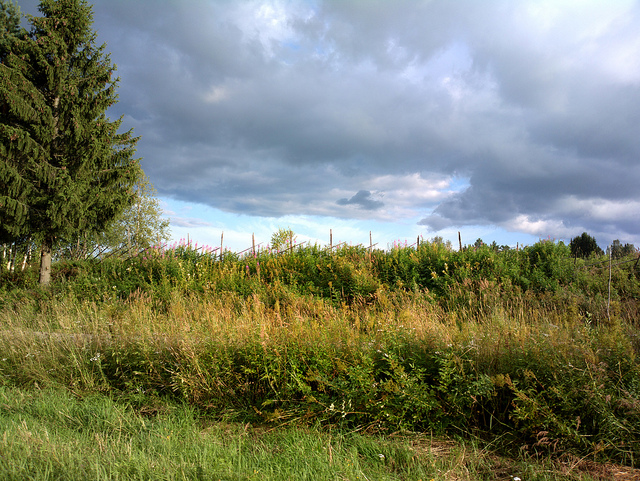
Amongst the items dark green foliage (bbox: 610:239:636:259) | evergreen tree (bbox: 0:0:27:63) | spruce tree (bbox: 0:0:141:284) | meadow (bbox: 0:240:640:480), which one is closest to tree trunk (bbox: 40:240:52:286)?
spruce tree (bbox: 0:0:141:284)

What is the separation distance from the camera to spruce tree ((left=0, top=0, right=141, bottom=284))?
42.1 ft

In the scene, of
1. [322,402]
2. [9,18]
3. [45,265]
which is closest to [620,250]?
[322,402]

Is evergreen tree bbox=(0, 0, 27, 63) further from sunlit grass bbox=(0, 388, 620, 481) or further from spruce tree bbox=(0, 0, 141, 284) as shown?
sunlit grass bbox=(0, 388, 620, 481)

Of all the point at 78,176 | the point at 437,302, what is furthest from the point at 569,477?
the point at 78,176

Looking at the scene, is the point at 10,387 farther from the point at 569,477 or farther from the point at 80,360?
the point at 569,477

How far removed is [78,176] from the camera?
43.9ft

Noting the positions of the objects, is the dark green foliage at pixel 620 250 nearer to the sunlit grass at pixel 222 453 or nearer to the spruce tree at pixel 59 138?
the sunlit grass at pixel 222 453

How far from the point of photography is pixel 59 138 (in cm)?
1410

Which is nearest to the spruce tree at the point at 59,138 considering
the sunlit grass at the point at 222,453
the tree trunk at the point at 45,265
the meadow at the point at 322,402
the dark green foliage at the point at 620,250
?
the tree trunk at the point at 45,265

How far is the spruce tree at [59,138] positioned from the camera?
505 inches

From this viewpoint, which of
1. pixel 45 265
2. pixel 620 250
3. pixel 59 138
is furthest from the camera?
pixel 620 250

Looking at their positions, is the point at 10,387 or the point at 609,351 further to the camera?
the point at 10,387

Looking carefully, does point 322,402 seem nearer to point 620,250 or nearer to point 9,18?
point 620,250

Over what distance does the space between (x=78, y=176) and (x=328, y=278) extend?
32.7 ft
